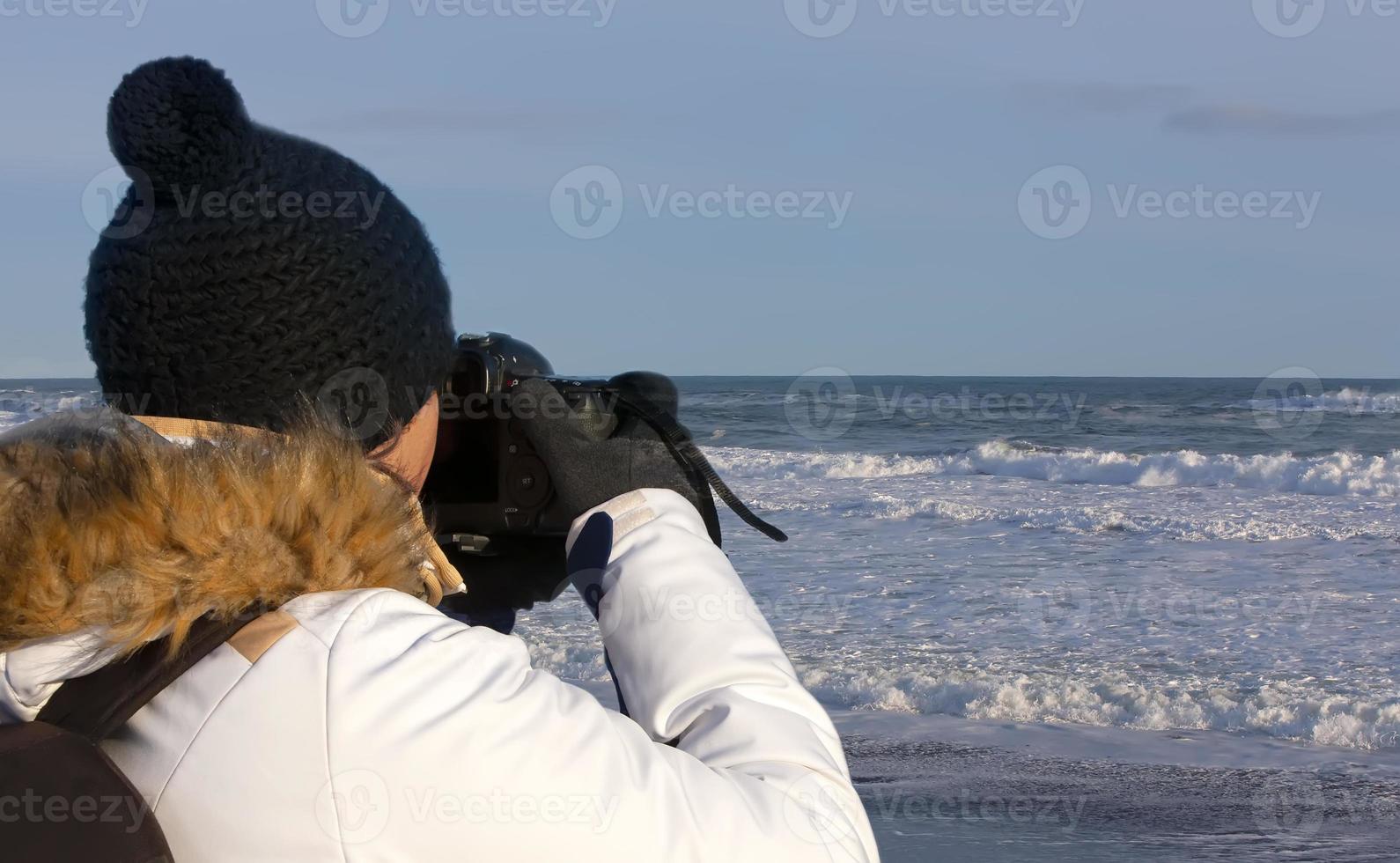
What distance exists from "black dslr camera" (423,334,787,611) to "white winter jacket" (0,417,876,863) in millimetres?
413

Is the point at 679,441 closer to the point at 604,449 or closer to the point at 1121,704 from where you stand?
the point at 604,449

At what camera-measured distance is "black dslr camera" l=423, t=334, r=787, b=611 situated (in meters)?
1.22

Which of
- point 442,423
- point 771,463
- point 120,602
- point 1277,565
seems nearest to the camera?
point 120,602

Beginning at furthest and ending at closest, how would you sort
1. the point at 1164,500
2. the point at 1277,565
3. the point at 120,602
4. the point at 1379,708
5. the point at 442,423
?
1. the point at 1164,500
2. the point at 1277,565
3. the point at 1379,708
4. the point at 442,423
5. the point at 120,602

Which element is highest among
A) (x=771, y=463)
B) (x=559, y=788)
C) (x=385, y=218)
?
(x=385, y=218)

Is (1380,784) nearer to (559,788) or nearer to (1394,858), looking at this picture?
(1394,858)

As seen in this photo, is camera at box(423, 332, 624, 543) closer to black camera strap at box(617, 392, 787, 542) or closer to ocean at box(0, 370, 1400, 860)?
black camera strap at box(617, 392, 787, 542)

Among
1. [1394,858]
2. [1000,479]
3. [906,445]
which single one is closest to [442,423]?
[1394,858]

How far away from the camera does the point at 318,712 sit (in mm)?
716

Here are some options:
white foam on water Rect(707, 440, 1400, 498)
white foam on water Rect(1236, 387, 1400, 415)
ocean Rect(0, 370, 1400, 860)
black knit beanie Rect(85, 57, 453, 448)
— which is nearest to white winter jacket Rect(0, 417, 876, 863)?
black knit beanie Rect(85, 57, 453, 448)

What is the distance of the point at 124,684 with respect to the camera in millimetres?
721

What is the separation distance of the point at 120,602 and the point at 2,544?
0.08 m

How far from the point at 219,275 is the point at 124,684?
37 centimetres

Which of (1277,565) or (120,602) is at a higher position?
(120,602)
